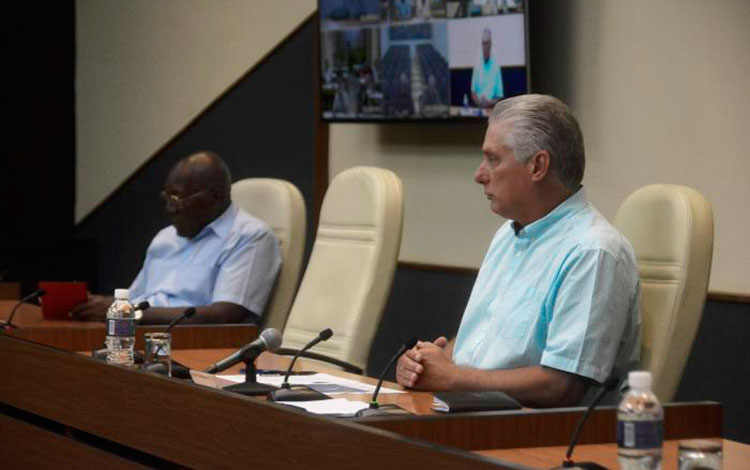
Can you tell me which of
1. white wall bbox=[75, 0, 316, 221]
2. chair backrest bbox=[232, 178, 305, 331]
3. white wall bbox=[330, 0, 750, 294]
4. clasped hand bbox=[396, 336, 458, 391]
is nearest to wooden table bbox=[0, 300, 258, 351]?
chair backrest bbox=[232, 178, 305, 331]

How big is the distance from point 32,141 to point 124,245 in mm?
818

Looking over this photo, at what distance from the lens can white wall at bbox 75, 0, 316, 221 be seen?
6.30 meters

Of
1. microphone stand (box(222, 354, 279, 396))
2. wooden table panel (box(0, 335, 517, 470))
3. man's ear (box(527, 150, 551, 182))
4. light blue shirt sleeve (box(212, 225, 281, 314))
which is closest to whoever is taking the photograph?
wooden table panel (box(0, 335, 517, 470))

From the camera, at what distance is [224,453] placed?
2.33 meters

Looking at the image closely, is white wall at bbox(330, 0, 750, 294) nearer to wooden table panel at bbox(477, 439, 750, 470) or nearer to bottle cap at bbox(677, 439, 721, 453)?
wooden table panel at bbox(477, 439, 750, 470)

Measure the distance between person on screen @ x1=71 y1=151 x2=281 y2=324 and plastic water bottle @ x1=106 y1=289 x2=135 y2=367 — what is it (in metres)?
0.96

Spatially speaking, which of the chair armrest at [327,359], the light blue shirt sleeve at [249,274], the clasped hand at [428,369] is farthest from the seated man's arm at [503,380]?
the light blue shirt sleeve at [249,274]

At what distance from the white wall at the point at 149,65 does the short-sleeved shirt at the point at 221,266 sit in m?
1.66

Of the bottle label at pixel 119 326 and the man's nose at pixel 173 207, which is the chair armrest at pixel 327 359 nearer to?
the bottle label at pixel 119 326

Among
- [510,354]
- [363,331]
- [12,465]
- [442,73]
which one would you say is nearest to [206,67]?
[442,73]

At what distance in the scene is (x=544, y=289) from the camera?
2824 mm

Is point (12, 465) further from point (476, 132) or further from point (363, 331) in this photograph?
point (476, 132)

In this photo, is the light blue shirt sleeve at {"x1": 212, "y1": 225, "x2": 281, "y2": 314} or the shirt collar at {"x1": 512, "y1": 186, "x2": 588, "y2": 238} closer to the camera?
the shirt collar at {"x1": 512, "y1": 186, "x2": 588, "y2": 238}

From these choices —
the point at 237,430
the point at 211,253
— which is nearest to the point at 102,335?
the point at 211,253
